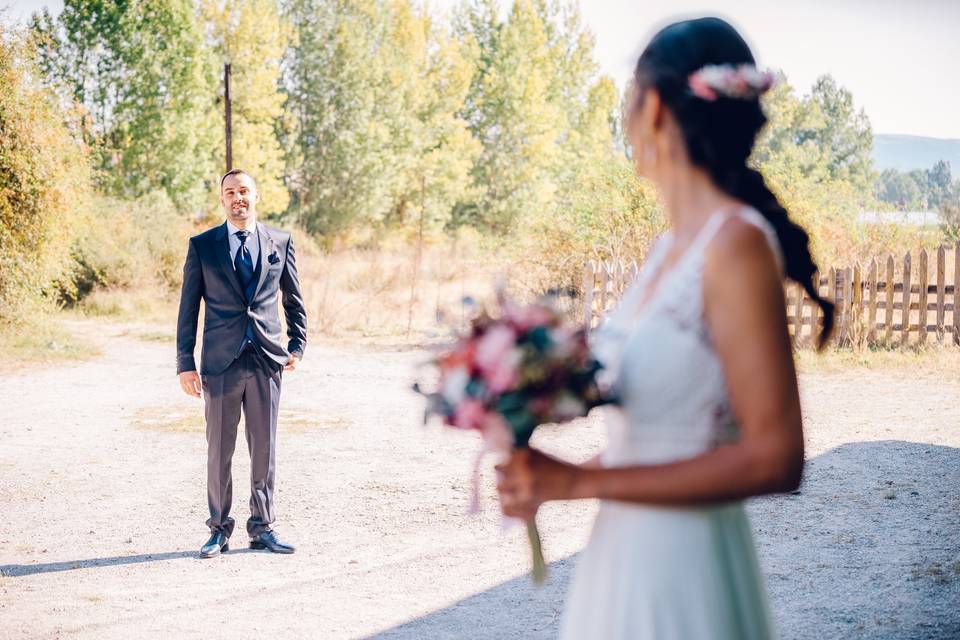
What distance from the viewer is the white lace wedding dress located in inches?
67.9

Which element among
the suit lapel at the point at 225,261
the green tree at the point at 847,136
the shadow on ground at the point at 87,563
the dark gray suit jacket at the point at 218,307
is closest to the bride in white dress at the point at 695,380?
the dark gray suit jacket at the point at 218,307

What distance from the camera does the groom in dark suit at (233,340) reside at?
648 cm

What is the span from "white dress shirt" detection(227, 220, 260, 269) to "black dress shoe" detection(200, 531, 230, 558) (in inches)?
72.1

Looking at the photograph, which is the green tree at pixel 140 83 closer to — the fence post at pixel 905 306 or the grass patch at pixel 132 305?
Answer: the grass patch at pixel 132 305

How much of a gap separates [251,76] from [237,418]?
1480 inches

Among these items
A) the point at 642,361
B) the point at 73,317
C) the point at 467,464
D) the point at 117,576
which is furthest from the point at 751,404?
the point at 73,317

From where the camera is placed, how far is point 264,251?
664 cm

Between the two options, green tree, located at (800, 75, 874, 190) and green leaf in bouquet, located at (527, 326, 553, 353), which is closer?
green leaf in bouquet, located at (527, 326, 553, 353)

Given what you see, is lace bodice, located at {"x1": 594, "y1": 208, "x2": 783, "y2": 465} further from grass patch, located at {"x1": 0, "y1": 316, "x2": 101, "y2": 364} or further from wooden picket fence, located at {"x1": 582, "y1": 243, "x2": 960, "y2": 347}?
grass patch, located at {"x1": 0, "y1": 316, "x2": 101, "y2": 364}

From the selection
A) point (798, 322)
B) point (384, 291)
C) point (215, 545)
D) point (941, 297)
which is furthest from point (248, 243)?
point (384, 291)

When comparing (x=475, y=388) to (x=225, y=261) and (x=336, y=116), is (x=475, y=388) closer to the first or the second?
(x=225, y=261)

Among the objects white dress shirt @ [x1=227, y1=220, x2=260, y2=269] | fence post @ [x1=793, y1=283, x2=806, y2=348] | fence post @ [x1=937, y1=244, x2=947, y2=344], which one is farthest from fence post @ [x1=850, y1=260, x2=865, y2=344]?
white dress shirt @ [x1=227, y1=220, x2=260, y2=269]

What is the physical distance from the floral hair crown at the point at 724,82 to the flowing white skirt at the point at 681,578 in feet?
2.43

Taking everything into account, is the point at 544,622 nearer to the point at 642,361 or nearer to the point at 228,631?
the point at 228,631
